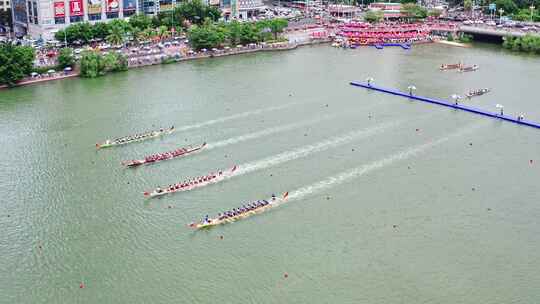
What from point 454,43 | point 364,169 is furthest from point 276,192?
point 454,43

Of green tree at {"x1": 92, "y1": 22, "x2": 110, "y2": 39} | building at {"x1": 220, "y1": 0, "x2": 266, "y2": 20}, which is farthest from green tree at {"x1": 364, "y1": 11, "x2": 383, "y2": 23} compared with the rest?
green tree at {"x1": 92, "y1": 22, "x2": 110, "y2": 39}

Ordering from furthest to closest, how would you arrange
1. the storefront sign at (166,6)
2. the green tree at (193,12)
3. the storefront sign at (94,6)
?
the storefront sign at (166,6)
the green tree at (193,12)
the storefront sign at (94,6)

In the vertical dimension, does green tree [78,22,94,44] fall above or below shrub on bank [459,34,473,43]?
above

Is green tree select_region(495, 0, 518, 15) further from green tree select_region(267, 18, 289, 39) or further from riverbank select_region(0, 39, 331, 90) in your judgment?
green tree select_region(267, 18, 289, 39)

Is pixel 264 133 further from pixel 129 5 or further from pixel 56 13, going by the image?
pixel 129 5

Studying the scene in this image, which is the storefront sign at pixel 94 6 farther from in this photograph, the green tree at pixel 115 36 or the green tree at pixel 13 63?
the green tree at pixel 13 63

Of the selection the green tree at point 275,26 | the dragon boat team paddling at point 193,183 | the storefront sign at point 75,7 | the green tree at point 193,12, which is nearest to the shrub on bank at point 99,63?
the storefront sign at point 75,7
